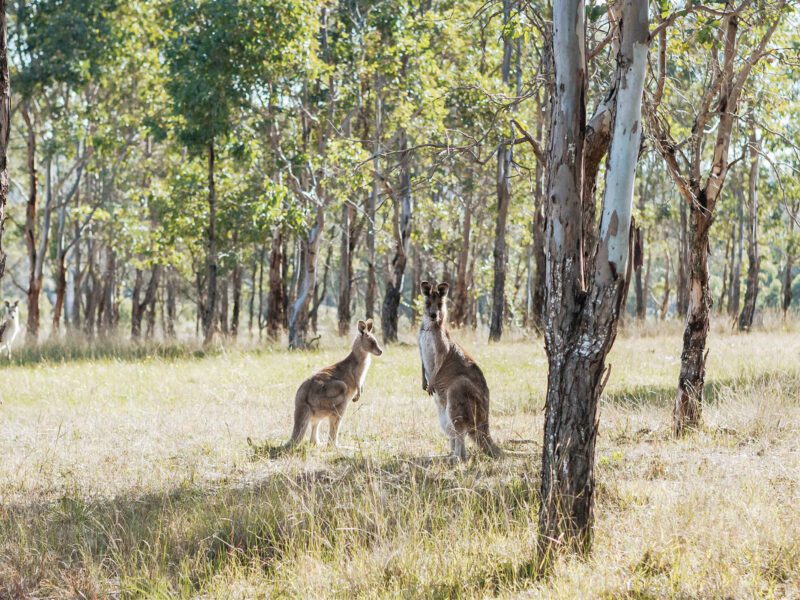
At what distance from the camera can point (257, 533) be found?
5637 mm

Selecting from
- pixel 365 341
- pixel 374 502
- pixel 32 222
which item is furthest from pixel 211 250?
pixel 374 502

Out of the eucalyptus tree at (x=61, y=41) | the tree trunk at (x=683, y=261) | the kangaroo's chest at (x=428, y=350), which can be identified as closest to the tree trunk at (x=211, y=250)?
the eucalyptus tree at (x=61, y=41)

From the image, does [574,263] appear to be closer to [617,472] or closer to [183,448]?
[617,472]

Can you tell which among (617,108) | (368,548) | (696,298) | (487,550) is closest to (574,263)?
(617,108)

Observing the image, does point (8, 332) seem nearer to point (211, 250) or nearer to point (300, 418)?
point (211, 250)

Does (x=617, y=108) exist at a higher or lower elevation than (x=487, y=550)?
higher

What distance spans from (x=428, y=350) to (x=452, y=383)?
0.73 meters

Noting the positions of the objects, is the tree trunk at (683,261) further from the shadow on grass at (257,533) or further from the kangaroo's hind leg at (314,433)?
the shadow on grass at (257,533)

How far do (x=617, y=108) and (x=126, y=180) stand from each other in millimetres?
28510

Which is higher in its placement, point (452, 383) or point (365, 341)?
point (365, 341)

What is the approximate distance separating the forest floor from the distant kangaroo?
263 mm

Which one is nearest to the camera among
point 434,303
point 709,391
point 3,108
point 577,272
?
point 577,272

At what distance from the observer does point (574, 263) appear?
4.89 metres

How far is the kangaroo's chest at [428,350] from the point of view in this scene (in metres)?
8.38
